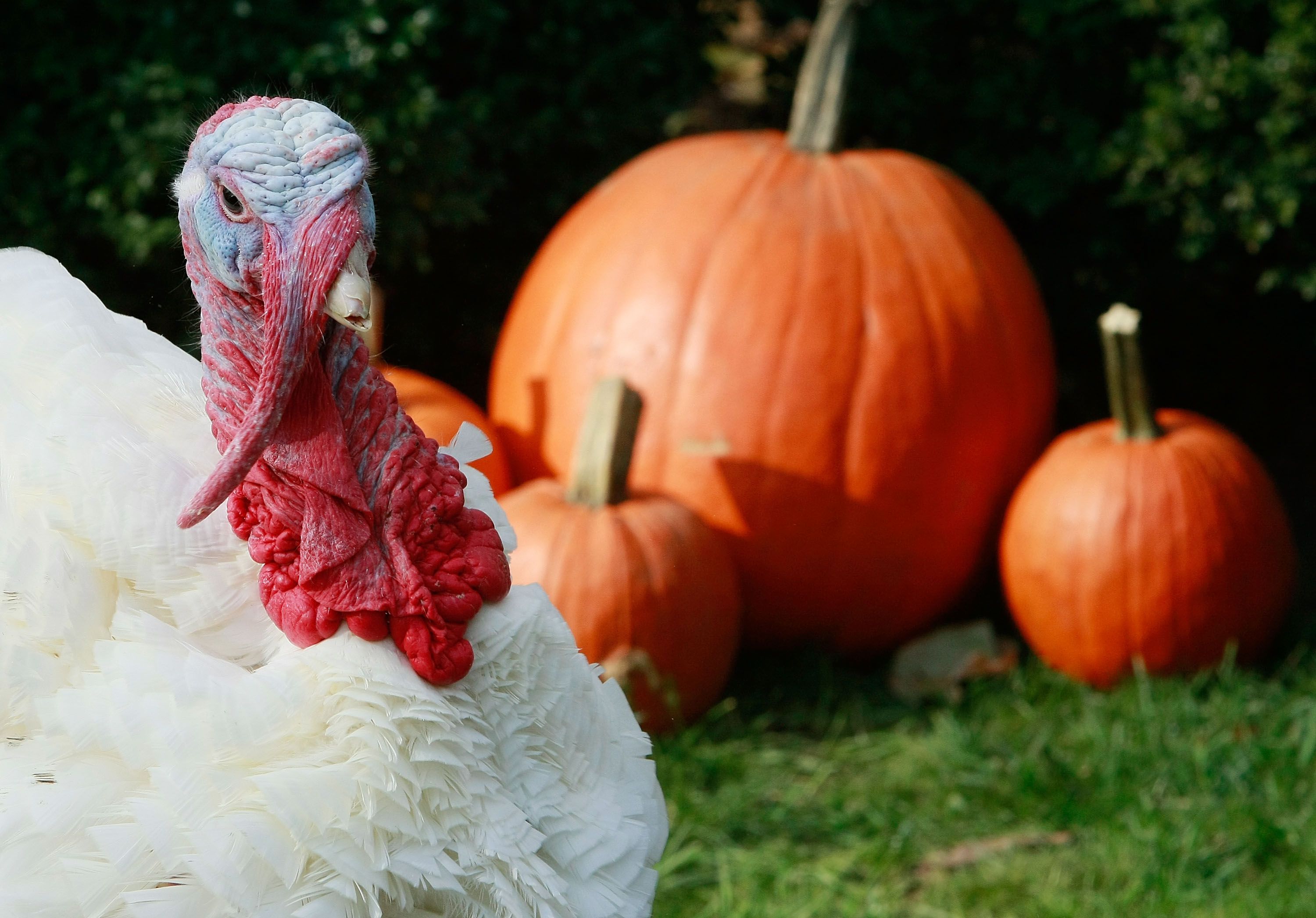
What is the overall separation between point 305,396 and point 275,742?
0.36 meters

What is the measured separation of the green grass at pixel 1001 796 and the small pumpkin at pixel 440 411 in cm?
84

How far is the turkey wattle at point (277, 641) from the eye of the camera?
50.0 inches

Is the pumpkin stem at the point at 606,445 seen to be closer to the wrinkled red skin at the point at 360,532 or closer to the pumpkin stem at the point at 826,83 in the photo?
the pumpkin stem at the point at 826,83

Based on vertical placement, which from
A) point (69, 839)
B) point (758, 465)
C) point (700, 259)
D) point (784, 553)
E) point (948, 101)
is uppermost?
point (948, 101)

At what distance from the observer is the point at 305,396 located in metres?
1.38

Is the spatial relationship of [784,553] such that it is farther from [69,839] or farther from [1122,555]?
[69,839]

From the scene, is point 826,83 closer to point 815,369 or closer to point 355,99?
point 815,369

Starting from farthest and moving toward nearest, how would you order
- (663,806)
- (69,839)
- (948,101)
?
(948,101) < (663,806) < (69,839)

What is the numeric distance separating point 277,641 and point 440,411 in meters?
1.92

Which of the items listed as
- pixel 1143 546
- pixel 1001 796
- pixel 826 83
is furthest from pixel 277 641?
pixel 826 83

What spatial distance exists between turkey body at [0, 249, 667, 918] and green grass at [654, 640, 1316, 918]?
111cm

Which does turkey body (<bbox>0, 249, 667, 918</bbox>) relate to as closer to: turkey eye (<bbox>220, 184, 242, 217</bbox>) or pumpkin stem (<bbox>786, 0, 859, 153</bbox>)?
turkey eye (<bbox>220, 184, 242, 217</bbox>)

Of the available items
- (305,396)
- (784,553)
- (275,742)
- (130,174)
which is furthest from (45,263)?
(784,553)

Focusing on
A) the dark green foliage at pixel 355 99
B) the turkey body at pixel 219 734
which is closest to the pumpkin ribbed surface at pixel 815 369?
the dark green foliage at pixel 355 99
